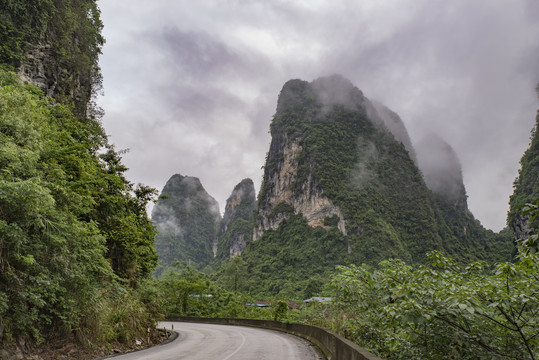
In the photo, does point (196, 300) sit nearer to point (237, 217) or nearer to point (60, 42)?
point (60, 42)

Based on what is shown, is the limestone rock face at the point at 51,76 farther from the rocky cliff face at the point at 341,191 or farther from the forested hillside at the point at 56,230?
the rocky cliff face at the point at 341,191

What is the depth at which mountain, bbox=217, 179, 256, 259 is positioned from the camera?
15450 cm

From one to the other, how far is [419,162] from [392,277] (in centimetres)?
20293

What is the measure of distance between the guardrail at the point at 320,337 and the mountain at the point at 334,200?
141 ft

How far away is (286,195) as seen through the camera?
120312 millimetres

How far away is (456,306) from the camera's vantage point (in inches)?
233

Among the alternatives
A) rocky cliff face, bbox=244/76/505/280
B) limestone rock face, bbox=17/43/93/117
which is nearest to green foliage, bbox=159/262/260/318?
limestone rock face, bbox=17/43/93/117

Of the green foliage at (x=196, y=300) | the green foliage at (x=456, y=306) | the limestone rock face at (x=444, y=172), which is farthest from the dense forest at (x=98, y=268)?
the limestone rock face at (x=444, y=172)

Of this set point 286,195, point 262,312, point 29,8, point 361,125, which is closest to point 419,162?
point 361,125

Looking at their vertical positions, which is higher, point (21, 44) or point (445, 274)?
point (21, 44)

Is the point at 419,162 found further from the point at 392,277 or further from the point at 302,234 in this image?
the point at 392,277

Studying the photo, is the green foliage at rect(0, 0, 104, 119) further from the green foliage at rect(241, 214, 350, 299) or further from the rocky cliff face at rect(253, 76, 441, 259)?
the rocky cliff face at rect(253, 76, 441, 259)

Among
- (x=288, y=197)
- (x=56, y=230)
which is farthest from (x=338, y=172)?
(x=56, y=230)

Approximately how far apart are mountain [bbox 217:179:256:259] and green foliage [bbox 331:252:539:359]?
147m
